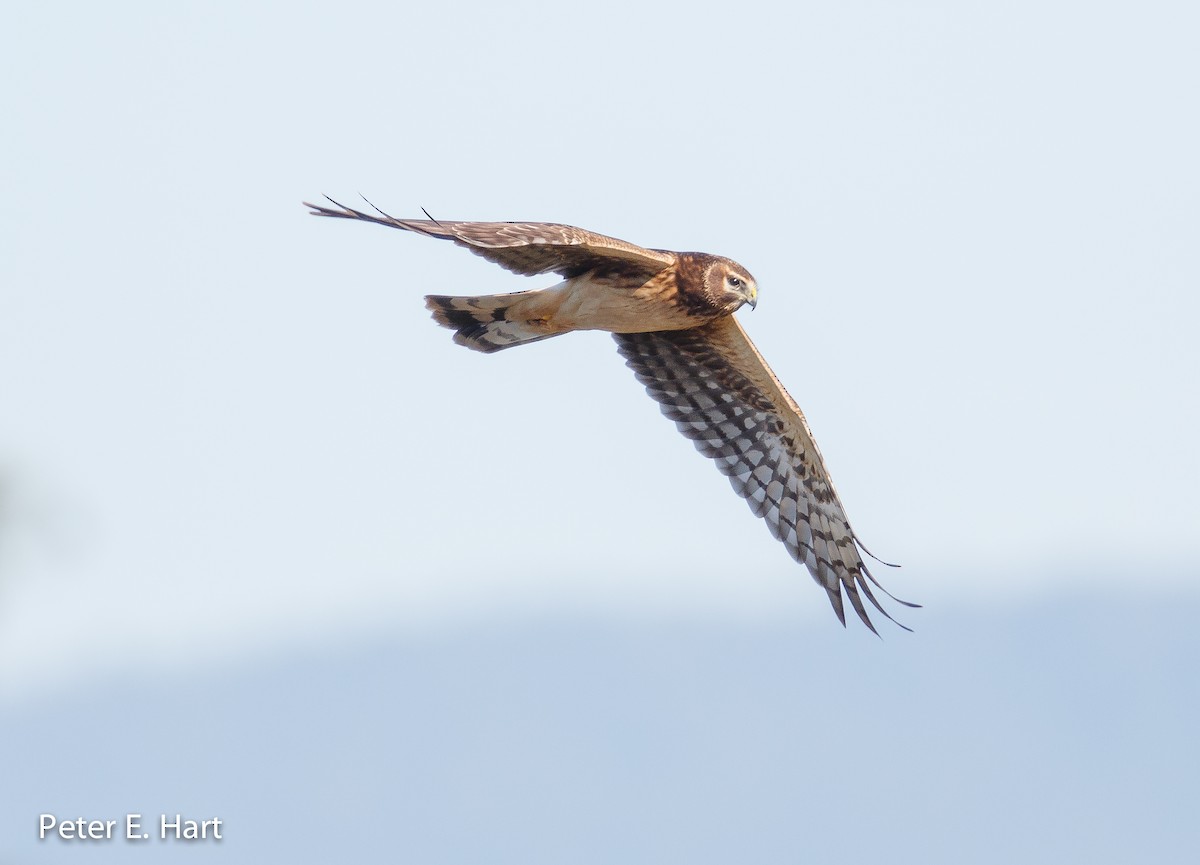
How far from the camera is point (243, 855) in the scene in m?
192

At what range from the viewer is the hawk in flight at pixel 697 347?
11836mm

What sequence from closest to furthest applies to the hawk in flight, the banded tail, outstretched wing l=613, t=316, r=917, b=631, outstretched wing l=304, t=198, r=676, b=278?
outstretched wing l=304, t=198, r=676, b=278 → the hawk in flight → the banded tail → outstretched wing l=613, t=316, r=917, b=631

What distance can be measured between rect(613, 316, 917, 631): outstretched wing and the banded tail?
133 cm

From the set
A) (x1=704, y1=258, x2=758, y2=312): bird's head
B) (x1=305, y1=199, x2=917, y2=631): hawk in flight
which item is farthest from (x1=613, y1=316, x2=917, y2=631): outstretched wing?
(x1=704, y1=258, x2=758, y2=312): bird's head

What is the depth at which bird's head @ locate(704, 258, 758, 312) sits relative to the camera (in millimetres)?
11961

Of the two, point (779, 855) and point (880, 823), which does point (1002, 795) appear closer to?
point (880, 823)

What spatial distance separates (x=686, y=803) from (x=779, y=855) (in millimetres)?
15678

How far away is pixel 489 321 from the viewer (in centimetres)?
1252

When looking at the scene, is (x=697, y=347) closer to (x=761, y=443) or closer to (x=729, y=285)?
(x=761, y=443)

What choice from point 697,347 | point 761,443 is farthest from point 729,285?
point 761,443

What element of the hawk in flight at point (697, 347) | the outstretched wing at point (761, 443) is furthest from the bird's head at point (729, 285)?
the outstretched wing at point (761, 443)

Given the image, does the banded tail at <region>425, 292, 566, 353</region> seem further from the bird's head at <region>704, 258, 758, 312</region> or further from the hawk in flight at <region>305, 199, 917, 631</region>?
the bird's head at <region>704, 258, 758, 312</region>

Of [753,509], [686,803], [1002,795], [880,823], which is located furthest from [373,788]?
[753,509]

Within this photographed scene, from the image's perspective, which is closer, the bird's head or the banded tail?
the bird's head
